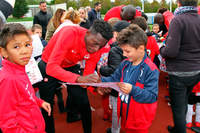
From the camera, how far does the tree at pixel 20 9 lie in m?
30.6

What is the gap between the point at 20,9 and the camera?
101ft

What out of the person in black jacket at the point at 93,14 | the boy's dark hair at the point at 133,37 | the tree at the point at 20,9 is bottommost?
the boy's dark hair at the point at 133,37

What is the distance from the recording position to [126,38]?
1765 mm

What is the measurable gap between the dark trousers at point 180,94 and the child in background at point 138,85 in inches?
24.1

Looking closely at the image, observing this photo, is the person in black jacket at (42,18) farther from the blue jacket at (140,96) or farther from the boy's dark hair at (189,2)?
the blue jacket at (140,96)

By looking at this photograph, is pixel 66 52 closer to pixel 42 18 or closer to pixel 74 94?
pixel 74 94

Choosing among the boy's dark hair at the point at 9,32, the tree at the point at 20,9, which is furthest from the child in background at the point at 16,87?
the tree at the point at 20,9

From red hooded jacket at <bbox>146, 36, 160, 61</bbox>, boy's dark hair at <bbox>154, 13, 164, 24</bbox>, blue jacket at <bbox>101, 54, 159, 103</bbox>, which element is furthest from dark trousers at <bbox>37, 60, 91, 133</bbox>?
boy's dark hair at <bbox>154, 13, 164, 24</bbox>

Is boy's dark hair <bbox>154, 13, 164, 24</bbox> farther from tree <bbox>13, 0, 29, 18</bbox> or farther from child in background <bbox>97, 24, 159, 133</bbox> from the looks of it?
tree <bbox>13, 0, 29, 18</bbox>

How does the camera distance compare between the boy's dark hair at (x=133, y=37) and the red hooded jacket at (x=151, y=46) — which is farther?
the red hooded jacket at (x=151, y=46)

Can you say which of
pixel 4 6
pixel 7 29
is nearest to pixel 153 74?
pixel 7 29

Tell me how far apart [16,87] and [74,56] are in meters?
0.98

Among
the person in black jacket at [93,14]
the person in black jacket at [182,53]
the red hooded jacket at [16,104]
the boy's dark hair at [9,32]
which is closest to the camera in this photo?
the red hooded jacket at [16,104]

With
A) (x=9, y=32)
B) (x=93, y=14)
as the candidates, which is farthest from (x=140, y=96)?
(x=93, y=14)
